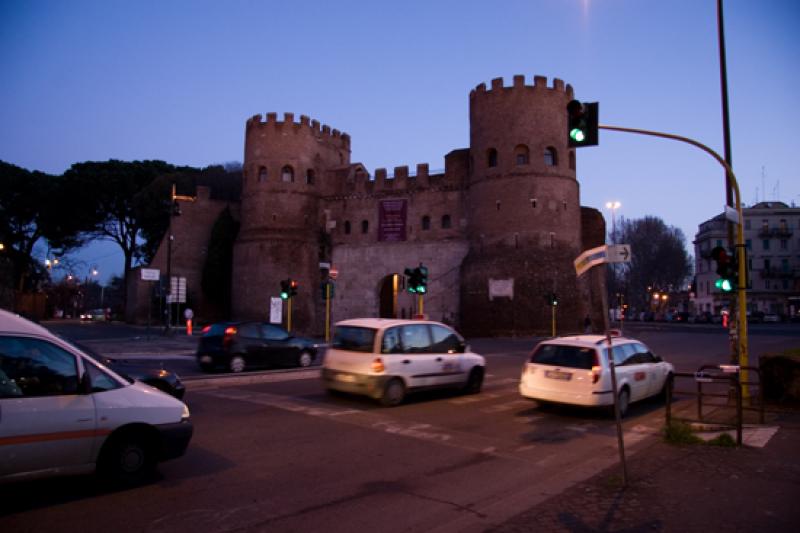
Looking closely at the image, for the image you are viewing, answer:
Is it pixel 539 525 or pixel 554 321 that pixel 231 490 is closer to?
pixel 539 525

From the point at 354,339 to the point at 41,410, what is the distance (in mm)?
6800

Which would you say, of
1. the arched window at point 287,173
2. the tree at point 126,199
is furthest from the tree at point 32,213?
the arched window at point 287,173

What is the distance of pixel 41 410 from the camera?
5.52 metres

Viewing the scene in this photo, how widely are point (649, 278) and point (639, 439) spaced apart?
238ft

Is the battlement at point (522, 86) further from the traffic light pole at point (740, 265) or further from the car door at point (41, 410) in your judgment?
the car door at point (41, 410)

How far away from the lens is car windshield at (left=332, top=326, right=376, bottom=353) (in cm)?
1165

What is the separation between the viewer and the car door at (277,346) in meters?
18.0

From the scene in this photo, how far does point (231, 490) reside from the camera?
618 cm

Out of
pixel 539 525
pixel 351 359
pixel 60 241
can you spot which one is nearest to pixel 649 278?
pixel 60 241

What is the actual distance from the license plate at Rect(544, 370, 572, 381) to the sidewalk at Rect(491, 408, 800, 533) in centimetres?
281

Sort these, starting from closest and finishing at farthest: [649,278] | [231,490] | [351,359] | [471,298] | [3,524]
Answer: [3,524], [231,490], [351,359], [471,298], [649,278]

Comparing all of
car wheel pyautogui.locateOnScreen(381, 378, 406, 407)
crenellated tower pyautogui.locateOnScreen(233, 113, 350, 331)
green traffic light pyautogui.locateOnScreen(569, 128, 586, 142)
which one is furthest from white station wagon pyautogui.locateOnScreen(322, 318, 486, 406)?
crenellated tower pyautogui.locateOnScreen(233, 113, 350, 331)

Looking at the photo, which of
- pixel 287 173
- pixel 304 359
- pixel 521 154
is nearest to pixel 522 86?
pixel 521 154

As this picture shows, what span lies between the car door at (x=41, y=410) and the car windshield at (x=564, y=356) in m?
7.85
